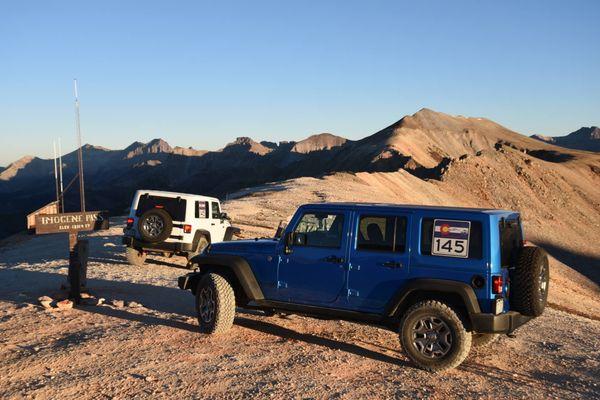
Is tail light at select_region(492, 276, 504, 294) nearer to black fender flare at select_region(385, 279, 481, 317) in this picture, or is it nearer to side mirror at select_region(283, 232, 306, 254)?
black fender flare at select_region(385, 279, 481, 317)

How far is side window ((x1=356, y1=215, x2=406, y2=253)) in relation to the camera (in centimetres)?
789

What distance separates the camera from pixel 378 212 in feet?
26.7

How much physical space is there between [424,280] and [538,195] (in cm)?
5703

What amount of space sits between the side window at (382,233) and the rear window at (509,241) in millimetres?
1189

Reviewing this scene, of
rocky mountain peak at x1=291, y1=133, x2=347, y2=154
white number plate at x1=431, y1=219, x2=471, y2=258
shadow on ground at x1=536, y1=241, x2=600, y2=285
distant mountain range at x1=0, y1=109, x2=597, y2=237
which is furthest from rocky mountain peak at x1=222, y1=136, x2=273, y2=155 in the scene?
white number plate at x1=431, y1=219, x2=471, y2=258

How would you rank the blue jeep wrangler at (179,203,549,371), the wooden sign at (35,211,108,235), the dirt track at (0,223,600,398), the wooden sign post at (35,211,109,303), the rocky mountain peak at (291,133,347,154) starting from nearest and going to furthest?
the dirt track at (0,223,600,398)
the blue jeep wrangler at (179,203,549,371)
the wooden sign post at (35,211,109,303)
the wooden sign at (35,211,108,235)
the rocky mountain peak at (291,133,347,154)

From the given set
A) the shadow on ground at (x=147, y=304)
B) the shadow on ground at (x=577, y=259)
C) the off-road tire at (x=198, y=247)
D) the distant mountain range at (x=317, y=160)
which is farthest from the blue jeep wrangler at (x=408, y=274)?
the distant mountain range at (x=317, y=160)

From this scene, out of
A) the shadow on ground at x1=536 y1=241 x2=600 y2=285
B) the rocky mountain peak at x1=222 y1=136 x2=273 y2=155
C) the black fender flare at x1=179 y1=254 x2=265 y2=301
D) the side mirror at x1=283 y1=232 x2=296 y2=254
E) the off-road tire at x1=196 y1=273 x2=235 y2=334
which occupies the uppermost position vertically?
the rocky mountain peak at x1=222 y1=136 x2=273 y2=155

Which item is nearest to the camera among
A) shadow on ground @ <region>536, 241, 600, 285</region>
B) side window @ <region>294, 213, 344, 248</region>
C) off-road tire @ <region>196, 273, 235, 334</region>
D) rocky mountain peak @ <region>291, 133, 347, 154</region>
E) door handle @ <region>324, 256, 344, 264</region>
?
door handle @ <region>324, 256, 344, 264</region>

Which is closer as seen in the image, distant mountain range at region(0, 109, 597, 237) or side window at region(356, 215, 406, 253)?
side window at region(356, 215, 406, 253)

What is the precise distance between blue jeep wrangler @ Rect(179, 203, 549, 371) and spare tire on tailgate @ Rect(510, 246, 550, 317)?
0.01m

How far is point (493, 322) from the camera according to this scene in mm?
7250

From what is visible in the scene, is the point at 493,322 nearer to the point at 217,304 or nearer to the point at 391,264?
the point at 391,264

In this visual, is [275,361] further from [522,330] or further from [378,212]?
[522,330]
